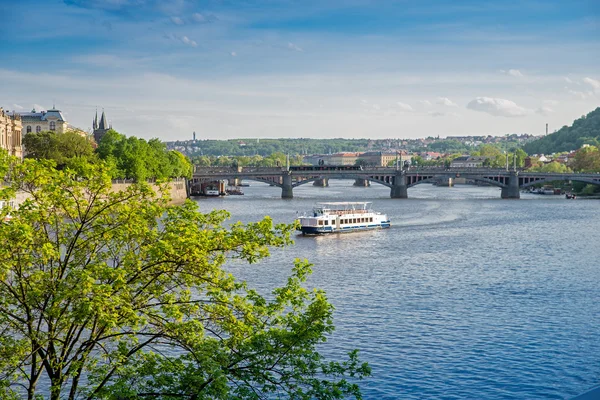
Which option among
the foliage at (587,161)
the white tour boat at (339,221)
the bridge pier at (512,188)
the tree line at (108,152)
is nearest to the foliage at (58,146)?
the tree line at (108,152)

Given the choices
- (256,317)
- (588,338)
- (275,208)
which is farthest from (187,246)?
(275,208)

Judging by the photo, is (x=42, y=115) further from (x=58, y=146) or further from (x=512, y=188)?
(x=512, y=188)

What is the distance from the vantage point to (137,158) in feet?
311

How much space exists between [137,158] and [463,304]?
6579cm

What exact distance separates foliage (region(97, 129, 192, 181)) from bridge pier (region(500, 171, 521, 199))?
1694 inches

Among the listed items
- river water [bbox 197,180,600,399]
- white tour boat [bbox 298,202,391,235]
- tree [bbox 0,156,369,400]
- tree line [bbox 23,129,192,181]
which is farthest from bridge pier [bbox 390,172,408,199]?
tree [bbox 0,156,369,400]

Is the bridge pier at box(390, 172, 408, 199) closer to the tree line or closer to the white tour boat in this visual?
the tree line

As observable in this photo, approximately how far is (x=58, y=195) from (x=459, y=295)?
2504cm

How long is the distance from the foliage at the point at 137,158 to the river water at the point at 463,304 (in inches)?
1406

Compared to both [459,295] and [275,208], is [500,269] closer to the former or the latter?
[459,295]

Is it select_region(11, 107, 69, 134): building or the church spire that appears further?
the church spire

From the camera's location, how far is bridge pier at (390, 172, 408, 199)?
11462cm


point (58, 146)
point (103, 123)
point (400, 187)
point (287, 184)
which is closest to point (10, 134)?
point (58, 146)

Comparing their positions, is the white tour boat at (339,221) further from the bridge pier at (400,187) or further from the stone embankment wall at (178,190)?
the bridge pier at (400,187)
